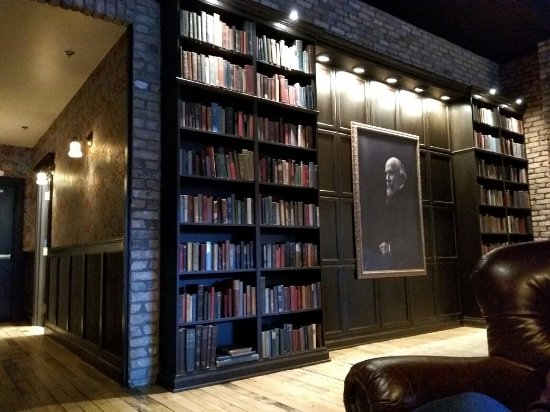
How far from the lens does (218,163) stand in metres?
3.55

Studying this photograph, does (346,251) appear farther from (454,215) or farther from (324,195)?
(454,215)

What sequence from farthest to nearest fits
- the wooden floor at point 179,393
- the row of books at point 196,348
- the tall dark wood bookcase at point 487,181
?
the tall dark wood bookcase at point 487,181 < the row of books at point 196,348 < the wooden floor at point 179,393

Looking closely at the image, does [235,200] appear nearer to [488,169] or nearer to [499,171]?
[488,169]

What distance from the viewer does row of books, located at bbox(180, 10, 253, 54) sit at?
3467 millimetres

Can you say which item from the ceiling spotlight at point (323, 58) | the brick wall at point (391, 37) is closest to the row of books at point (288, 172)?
the ceiling spotlight at point (323, 58)

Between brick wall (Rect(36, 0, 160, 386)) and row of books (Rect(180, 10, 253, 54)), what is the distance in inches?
14.0

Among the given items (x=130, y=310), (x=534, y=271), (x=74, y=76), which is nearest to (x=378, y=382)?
(x=534, y=271)

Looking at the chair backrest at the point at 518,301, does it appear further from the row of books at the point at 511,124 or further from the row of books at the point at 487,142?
the row of books at the point at 511,124

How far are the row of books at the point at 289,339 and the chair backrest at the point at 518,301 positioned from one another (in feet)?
7.01

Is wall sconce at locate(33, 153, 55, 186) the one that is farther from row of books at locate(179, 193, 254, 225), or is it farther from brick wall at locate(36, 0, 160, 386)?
row of books at locate(179, 193, 254, 225)

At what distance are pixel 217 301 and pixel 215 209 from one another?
0.71m

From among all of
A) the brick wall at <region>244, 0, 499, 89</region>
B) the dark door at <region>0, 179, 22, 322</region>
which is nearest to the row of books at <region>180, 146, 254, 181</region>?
the brick wall at <region>244, 0, 499, 89</region>

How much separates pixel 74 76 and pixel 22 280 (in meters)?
4.24

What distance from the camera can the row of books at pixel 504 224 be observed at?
5.86m
